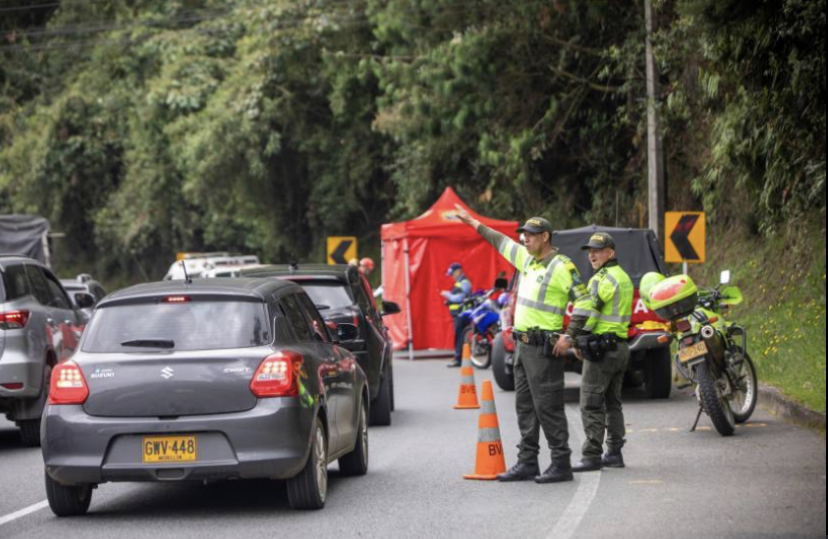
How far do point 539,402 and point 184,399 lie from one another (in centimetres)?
282

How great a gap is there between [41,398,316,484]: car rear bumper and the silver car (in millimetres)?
4484

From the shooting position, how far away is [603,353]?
11.4 metres

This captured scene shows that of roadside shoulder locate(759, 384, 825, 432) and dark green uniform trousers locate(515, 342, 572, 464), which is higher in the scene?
dark green uniform trousers locate(515, 342, 572, 464)

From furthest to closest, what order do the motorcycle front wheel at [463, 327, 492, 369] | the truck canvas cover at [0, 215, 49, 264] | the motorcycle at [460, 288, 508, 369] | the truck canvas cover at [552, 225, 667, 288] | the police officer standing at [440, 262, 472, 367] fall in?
the truck canvas cover at [0, 215, 49, 264], the police officer standing at [440, 262, 472, 367], the motorcycle front wheel at [463, 327, 492, 369], the motorcycle at [460, 288, 508, 369], the truck canvas cover at [552, 225, 667, 288]

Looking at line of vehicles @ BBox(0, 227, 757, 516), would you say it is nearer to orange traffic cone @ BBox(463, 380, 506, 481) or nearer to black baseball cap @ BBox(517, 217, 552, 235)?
orange traffic cone @ BBox(463, 380, 506, 481)

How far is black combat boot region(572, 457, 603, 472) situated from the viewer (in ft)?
37.1

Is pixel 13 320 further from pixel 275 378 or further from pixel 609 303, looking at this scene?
pixel 609 303

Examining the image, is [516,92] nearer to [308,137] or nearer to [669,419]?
[308,137]

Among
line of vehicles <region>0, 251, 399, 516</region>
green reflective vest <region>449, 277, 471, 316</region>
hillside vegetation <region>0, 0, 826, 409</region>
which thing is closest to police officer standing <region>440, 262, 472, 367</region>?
green reflective vest <region>449, 277, 471, 316</region>

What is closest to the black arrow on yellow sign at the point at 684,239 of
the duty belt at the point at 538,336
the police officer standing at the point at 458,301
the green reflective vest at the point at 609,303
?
the police officer standing at the point at 458,301

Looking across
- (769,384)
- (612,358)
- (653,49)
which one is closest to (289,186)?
(653,49)

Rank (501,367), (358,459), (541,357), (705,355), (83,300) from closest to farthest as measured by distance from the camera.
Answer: (541,357) → (358,459) → (705,355) → (83,300) → (501,367)

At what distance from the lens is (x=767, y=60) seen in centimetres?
1412

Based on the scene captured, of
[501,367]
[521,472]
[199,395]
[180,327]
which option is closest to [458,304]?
[501,367]
